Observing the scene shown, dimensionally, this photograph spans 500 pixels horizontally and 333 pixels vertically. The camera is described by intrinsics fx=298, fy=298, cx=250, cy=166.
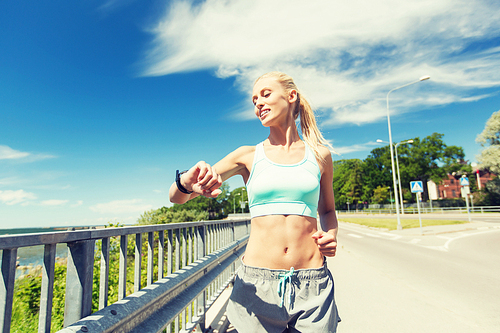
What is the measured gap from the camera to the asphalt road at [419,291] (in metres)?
3.92

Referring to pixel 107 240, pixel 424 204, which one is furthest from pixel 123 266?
pixel 424 204

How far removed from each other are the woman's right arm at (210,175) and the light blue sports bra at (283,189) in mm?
108

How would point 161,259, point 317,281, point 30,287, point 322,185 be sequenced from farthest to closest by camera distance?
point 30,287 < point 161,259 < point 322,185 < point 317,281

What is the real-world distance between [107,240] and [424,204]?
68609 millimetres

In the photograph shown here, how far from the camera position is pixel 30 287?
9.84 feet

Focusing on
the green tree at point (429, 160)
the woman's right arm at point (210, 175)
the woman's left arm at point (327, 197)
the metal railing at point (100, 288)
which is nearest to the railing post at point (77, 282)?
the metal railing at point (100, 288)

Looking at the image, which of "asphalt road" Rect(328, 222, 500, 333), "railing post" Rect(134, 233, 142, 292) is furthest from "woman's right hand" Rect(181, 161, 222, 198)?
"asphalt road" Rect(328, 222, 500, 333)

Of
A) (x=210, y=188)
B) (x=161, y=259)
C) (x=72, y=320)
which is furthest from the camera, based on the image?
(x=161, y=259)

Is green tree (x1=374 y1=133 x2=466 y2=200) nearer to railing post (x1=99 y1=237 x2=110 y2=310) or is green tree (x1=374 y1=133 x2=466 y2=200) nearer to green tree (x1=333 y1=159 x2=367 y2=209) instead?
green tree (x1=333 y1=159 x2=367 y2=209)

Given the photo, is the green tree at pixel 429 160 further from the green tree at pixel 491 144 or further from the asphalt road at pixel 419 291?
the asphalt road at pixel 419 291

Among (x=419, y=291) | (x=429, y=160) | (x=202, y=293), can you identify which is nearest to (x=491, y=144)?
(x=429, y=160)

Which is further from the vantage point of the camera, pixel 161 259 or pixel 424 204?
pixel 424 204

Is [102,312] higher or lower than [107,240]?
lower

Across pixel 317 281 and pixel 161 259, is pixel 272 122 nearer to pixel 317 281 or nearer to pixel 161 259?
pixel 317 281
